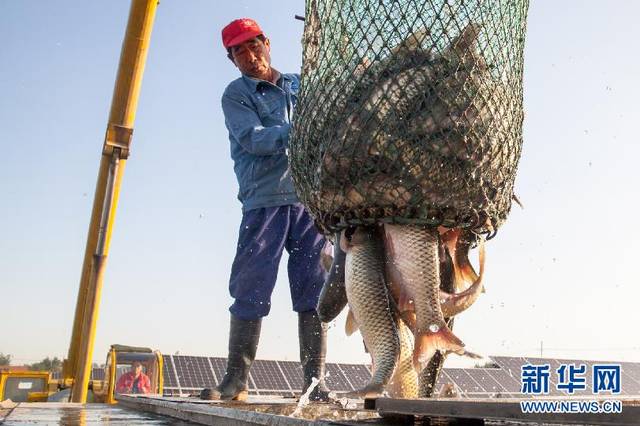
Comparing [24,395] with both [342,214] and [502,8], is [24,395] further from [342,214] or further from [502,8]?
[502,8]

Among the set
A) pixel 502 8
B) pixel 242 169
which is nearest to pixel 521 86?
pixel 502 8

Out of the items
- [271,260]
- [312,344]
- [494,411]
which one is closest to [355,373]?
[312,344]

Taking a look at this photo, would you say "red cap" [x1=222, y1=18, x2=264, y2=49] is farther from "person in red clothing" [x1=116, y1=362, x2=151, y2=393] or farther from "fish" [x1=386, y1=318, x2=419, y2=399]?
"person in red clothing" [x1=116, y1=362, x2=151, y2=393]

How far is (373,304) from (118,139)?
670 cm

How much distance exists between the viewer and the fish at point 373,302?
2764 millimetres

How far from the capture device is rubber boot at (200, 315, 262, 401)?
4.29 m

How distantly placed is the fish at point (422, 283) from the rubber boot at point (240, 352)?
1.83 meters

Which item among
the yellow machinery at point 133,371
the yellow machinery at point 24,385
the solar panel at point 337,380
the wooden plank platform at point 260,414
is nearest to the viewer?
the wooden plank platform at point 260,414

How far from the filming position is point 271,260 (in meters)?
4.33

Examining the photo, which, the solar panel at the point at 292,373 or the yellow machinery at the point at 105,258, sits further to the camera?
the solar panel at the point at 292,373

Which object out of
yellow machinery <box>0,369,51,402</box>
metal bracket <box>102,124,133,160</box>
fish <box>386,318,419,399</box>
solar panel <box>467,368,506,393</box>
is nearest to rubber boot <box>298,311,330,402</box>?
fish <box>386,318,419,399</box>

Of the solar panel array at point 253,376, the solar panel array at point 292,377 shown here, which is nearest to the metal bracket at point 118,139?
the solar panel array at point 292,377

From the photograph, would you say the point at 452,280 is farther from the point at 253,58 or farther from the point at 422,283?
the point at 253,58

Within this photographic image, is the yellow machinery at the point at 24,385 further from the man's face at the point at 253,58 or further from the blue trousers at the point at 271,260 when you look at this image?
the man's face at the point at 253,58
